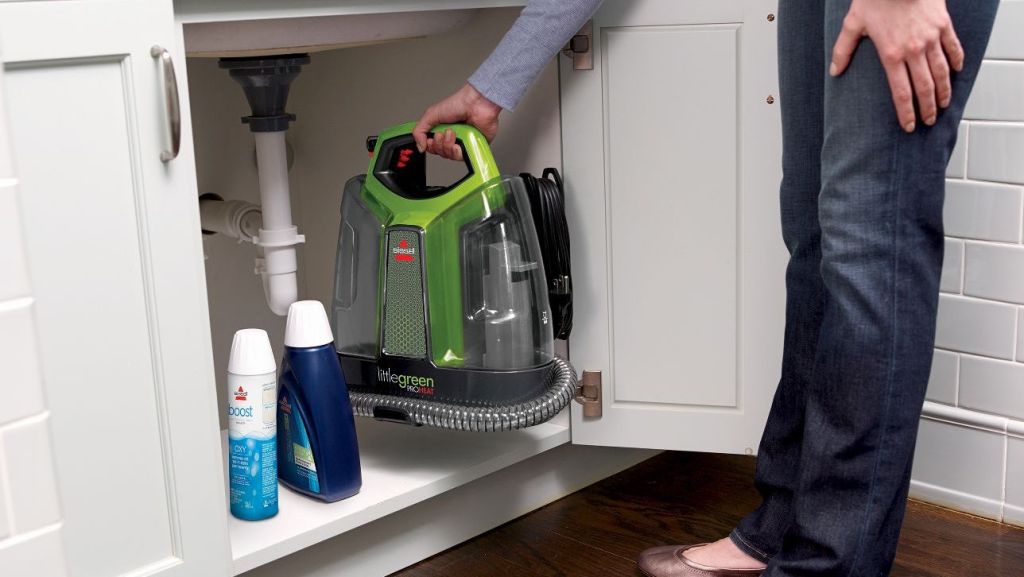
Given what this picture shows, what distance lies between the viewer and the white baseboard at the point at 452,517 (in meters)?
1.36

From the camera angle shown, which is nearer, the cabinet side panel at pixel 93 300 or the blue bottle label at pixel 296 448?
the cabinet side panel at pixel 93 300

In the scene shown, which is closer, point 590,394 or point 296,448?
→ point 296,448

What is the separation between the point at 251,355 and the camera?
124 cm

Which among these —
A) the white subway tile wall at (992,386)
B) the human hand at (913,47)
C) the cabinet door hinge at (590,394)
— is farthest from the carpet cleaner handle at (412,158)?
the white subway tile wall at (992,386)

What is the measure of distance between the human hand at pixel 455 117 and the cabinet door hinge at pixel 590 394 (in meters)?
0.38

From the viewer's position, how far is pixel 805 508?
110 cm

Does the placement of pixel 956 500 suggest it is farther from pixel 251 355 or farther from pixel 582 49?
pixel 251 355

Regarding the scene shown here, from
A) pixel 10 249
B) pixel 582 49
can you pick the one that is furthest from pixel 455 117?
pixel 10 249

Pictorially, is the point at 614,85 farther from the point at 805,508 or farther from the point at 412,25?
the point at 805,508

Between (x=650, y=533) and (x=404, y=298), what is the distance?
498mm

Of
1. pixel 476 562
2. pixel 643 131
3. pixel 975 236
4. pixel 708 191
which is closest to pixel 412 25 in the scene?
pixel 643 131

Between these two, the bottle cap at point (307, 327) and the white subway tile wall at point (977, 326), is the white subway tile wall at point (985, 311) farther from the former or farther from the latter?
A: the bottle cap at point (307, 327)

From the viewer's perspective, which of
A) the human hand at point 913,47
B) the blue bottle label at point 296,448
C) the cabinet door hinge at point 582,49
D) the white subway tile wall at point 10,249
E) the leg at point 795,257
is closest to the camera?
the white subway tile wall at point 10,249

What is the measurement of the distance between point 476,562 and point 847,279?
676mm
